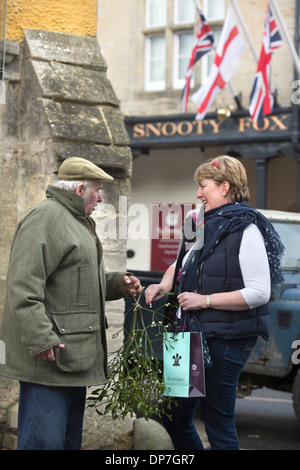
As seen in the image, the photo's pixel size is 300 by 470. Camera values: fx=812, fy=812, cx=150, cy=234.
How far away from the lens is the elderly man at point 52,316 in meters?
3.59

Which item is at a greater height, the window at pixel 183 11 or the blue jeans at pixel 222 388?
the window at pixel 183 11

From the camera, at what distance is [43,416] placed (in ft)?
12.1

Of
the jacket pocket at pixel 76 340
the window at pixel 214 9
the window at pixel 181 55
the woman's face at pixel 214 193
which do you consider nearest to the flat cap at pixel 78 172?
the woman's face at pixel 214 193

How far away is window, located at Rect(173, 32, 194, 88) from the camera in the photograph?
51.9ft

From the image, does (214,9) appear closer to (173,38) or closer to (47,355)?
(173,38)

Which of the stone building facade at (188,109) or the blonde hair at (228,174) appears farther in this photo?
the stone building facade at (188,109)

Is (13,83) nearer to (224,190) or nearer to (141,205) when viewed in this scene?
(224,190)

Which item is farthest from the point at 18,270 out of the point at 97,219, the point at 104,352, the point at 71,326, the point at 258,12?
the point at 258,12

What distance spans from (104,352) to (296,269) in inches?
146

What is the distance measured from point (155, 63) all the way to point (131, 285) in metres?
12.5

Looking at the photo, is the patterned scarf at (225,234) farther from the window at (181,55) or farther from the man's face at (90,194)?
the window at (181,55)

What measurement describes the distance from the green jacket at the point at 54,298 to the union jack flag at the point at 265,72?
369 inches

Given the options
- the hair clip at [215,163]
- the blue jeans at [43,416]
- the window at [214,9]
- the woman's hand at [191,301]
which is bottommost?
the blue jeans at [43,416]
